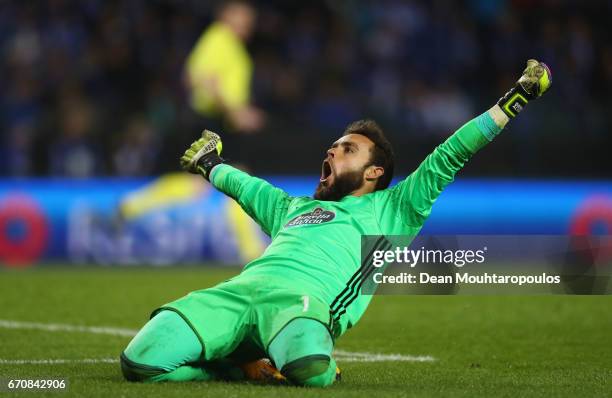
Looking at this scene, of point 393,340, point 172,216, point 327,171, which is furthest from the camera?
point 172,216

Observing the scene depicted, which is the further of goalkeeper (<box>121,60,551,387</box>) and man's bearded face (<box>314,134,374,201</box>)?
man's bearded face (<box>314,134,374,201</box>)

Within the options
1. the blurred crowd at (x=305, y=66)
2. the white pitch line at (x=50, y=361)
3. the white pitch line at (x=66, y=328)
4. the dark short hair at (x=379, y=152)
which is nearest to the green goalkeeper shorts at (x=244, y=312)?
the dark short hair at (x=379, y=152)

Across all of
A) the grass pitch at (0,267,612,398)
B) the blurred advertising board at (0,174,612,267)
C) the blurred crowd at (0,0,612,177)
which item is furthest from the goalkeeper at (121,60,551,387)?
the blurred crowd at (0,0,612,177)

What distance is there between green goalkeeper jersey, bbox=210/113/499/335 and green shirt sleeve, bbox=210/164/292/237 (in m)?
0.13

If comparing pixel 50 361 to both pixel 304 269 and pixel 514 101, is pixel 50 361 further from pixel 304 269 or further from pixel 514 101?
pixel 514 101

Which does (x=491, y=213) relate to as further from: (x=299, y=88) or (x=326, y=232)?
(x=326, y=232)

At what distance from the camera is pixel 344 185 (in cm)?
637

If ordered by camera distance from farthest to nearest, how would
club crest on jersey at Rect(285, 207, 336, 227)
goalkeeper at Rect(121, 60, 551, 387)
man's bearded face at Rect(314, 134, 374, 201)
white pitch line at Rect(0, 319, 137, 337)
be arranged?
white pitch line at Rect(0, 319, 137, 337)
man's bearded face at Rect(314, 134, 374, 201)
club crest on jersey at Rect(285, 207, 336, 227)
goalkeeper at Rect(121, 60, 551, 387)

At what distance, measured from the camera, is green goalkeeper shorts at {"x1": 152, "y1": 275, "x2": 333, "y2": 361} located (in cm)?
577

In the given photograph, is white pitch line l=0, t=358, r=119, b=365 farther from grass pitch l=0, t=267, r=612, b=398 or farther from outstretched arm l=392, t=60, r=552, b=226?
outstretched arm l=392, t=60, r=552, b=226

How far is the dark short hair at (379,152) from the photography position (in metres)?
6.44

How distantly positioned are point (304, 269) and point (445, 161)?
2.80 feet
